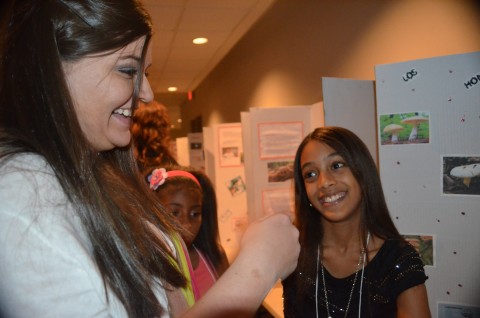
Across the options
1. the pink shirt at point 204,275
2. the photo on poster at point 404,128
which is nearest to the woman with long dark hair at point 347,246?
the photo on poster at point 404,128

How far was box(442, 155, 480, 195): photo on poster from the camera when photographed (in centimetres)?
141

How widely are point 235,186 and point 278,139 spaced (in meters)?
1.06

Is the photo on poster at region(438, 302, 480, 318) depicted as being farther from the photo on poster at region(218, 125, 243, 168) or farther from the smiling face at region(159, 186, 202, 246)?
the photo on poster at region(218, 125, 243, 168)

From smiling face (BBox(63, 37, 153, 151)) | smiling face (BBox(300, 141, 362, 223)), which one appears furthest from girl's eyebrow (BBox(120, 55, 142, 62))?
smiling face (BBox(300, 141, 362, 223))

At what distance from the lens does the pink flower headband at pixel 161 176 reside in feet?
6.43

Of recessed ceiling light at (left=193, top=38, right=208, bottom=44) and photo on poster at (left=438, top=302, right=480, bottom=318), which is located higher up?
recessed ceiling light at (left=193, top=38, right=208, bottom=44)

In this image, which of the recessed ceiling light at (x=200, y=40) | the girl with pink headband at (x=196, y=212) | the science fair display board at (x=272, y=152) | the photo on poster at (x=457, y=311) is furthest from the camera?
the recessed ceiling light at (x=200, y=40)

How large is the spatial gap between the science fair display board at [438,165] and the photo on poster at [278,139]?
3.98ft

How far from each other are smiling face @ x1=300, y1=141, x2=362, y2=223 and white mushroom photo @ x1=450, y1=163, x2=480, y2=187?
372 millimetres

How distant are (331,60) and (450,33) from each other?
1107mm

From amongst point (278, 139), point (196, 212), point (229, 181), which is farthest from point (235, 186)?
point (196, 212)

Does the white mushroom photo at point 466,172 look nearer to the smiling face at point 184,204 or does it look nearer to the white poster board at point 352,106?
the white poster board at point 352,106

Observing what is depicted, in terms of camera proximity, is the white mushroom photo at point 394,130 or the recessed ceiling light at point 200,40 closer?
the white mushroom photo at point 394,130

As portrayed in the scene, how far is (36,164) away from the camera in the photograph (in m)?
0.51
